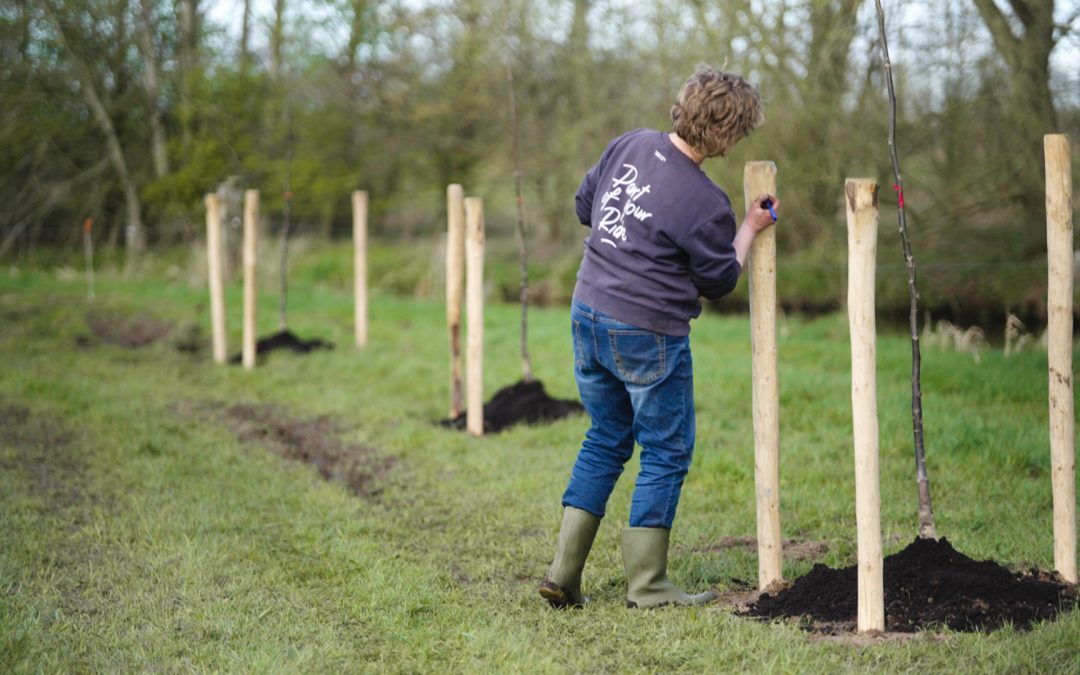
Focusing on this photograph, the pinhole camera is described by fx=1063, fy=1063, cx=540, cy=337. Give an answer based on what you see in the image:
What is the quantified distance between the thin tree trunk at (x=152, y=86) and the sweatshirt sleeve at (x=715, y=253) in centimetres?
1928

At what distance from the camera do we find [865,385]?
12.1 ft

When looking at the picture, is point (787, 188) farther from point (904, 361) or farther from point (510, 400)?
point (510, 400)

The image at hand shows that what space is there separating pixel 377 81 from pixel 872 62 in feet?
46.5

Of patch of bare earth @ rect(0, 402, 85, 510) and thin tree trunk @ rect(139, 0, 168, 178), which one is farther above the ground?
thin tree trunk @ rect(139, 0, 168, 178)

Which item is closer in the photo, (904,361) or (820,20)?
(904,361)

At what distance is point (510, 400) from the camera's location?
8320 mm

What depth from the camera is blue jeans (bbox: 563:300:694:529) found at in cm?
411

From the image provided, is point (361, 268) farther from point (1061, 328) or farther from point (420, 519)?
point (1061, 328)

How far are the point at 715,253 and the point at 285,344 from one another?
845 centimetres

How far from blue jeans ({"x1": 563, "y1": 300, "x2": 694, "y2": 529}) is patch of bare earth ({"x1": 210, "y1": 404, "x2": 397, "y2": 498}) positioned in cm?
238

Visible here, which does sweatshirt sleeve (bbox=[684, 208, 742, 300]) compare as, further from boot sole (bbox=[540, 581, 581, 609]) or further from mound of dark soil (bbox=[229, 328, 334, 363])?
mound of dark soil (bbox=[229, 328, 334, 363])

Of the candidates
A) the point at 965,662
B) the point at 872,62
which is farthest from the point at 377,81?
the point at 965,662

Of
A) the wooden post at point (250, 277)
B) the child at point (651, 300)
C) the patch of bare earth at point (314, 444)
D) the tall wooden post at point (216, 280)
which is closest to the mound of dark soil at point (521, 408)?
the patch of bare earth at point (314, 444)

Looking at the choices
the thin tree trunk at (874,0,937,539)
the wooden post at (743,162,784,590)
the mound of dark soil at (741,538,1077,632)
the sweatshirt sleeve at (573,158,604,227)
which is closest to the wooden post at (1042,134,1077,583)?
the mound of dark soil at (741,538,1077,632)
